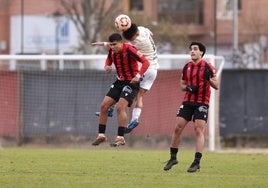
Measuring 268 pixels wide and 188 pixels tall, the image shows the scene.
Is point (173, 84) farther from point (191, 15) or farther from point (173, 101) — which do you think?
point (191, 15)

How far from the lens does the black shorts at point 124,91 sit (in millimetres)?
19047

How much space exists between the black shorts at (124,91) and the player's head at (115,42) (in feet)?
2.62

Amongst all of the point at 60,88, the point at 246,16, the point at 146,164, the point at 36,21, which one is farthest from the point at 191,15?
the point at 146,164

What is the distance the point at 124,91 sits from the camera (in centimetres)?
1906

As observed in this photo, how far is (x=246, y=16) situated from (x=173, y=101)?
93.8 ft

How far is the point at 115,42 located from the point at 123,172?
2710 mm

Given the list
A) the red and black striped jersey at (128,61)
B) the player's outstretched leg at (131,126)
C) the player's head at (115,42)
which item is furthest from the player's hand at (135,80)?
the player's outstretched leg at (131,126)

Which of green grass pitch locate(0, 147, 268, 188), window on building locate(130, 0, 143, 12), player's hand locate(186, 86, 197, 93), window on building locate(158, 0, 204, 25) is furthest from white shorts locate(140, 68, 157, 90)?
window on building locate(130, 0, 143, 12)

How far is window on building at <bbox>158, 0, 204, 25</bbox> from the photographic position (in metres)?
62.9

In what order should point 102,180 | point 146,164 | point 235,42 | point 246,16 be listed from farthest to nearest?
1. point 246,16
2. point 235,42
3. point 146,164
4. point 102,180

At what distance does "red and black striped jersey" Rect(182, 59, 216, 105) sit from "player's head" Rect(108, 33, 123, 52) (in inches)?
65.0

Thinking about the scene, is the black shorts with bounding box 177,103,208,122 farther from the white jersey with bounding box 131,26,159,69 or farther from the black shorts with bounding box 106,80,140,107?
the white jersey with bounding box 131,26,159,69

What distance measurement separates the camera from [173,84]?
32.6m

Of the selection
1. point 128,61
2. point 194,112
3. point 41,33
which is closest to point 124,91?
point 128,61
